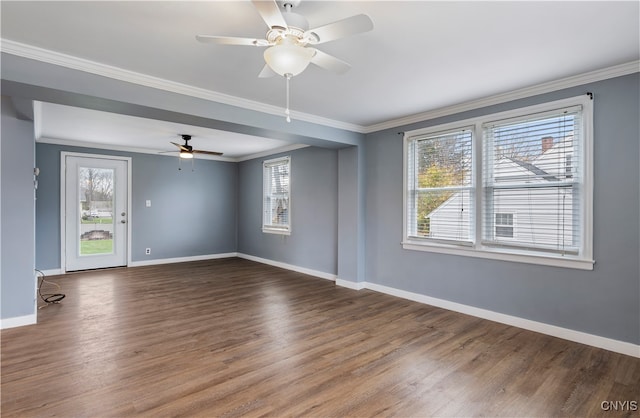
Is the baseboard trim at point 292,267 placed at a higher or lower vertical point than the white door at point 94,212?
lower

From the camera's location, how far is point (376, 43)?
7.95 ft

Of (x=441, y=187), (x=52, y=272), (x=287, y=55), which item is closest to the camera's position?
(x=287, y=55)

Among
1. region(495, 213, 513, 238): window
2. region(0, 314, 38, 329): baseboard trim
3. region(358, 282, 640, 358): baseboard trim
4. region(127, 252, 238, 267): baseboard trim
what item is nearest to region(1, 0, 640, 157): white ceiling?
region(495, 213, 513, 238): window

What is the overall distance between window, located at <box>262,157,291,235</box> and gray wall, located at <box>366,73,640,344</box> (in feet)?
10.7

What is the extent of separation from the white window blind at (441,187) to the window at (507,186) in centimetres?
1

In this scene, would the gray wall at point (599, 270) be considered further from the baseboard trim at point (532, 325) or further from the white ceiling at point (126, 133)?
the white ceiling at point (126, 133)

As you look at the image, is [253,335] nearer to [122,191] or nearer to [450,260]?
[450,260]

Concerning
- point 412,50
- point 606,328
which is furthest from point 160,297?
point 606,328

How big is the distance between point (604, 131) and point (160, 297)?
526cm

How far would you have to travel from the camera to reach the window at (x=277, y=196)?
6.56 metres

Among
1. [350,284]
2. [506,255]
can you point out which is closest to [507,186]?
[506,255]

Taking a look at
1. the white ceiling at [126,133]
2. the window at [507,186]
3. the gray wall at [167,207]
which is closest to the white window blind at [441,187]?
the window at [507,186]

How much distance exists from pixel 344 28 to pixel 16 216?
147 inches

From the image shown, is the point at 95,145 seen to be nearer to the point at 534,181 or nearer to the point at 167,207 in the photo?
the point at 167,207
